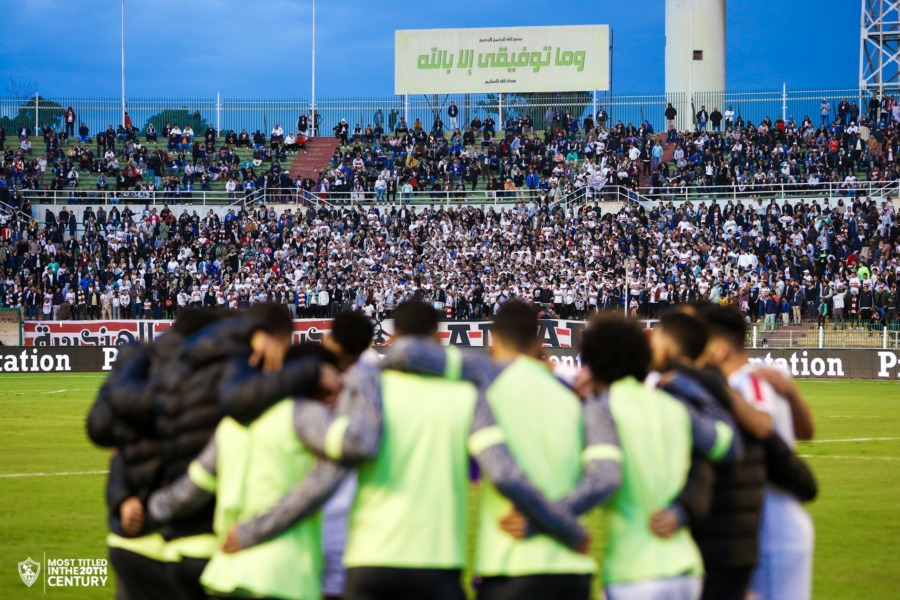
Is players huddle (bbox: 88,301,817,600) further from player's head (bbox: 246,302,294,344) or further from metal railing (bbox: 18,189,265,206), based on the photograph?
metal railing (bbox: 18,189,265,206)

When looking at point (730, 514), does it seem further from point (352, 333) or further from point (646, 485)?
point (352, 333)

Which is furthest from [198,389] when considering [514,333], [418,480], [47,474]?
[47,474]

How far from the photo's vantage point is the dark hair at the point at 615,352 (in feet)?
17.7

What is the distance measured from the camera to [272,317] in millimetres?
6055

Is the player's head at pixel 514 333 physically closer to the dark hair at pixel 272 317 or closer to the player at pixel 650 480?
the player at pixel 650 480

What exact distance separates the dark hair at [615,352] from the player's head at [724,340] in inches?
28.2

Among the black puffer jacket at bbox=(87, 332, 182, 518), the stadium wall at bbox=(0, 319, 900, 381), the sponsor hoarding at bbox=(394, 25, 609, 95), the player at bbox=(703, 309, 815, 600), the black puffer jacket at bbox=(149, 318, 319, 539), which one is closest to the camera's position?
the black puffer jacket at bbox=(149, 318, 319, 539)

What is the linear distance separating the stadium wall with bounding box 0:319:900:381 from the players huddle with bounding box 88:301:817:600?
27.2m

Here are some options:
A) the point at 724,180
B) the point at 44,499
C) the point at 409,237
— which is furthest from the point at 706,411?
the point at 724,180

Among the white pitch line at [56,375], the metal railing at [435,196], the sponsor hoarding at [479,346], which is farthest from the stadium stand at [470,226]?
the white pitch line at [56,375]

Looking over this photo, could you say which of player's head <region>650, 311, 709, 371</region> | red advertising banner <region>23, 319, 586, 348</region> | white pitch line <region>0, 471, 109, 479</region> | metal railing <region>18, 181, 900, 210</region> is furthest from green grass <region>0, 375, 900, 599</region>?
metal railing <region>18, 181, 900, 210</region>

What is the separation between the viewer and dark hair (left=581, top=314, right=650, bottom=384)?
541 centimetres

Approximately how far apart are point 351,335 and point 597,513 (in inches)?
268

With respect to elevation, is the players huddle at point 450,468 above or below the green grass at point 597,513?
above
